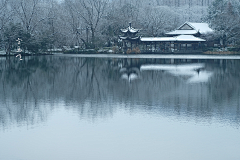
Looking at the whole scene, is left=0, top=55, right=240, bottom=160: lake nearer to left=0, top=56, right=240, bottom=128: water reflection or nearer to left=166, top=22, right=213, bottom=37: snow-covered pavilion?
left=0, top=56, right=240, bottom=128: water reflection

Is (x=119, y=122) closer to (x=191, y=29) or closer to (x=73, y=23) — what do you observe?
(x=73, y=23)

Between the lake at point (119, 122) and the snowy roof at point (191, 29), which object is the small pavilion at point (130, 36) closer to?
the snowy roof at point (191, 29)

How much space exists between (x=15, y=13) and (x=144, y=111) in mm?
45364

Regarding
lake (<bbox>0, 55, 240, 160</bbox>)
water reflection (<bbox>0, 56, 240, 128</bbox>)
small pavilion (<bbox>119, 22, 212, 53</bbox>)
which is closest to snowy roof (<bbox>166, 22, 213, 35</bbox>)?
small pavilion (<bbox>119, 22, 212, 53</bbox>)

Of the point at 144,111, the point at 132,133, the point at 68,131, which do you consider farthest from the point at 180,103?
the point at 68,131

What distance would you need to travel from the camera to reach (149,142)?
7.43 m

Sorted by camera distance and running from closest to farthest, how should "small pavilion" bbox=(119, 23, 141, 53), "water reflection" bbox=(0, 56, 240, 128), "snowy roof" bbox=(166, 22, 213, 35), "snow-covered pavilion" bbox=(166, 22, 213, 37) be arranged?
"water reflection" bbox=(0, 56, 240, 128)
"small pavilion" bbox=(119, 23, 141, 53)
"snow-covered pavilion" bbox=(166, 22, 213, 37)
"snowy roof" bbox=(166, 22, 213, 35)

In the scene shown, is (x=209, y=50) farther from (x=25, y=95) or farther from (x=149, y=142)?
(x=149, y=142)

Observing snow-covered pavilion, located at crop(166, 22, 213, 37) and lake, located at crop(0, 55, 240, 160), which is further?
snow-covered pavilion, located at crop(166, 22, 213, 37)

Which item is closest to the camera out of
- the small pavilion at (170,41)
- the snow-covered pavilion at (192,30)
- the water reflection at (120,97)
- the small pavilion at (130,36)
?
the water reflection at (120,97)

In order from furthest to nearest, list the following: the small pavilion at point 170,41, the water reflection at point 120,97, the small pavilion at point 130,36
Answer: the small pavilion at point 170,41
the small pavilion at point 130,36
the water reflection at point 120,97

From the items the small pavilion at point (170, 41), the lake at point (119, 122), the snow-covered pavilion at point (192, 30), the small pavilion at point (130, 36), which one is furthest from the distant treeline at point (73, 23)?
the lake at point (119, 122)

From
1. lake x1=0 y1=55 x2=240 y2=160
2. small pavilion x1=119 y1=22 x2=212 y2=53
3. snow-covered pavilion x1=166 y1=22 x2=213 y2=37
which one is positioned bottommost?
lake x1=0 y1=55 x2=240 y2=160

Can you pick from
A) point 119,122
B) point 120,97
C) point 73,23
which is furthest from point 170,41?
point 119,122
